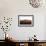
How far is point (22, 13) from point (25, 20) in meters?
0.26

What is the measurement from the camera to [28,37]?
445 centimetres

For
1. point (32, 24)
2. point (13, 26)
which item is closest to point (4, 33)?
point (13, 26)

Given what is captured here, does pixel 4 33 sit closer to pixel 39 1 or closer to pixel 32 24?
pixel 32 24

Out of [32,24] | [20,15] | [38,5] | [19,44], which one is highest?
[38,5]

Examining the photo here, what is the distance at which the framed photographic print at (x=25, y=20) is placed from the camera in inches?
176

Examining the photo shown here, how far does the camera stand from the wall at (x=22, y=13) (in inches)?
175

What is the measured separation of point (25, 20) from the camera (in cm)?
448

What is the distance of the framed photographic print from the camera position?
447 centimetres

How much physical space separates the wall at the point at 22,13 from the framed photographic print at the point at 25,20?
10cm

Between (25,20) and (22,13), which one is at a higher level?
(22,13)

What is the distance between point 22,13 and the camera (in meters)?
4.48

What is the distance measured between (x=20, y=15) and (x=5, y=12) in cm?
53

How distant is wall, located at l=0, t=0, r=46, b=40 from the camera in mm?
4453

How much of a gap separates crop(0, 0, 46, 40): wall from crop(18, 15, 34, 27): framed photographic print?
0.34 feet
